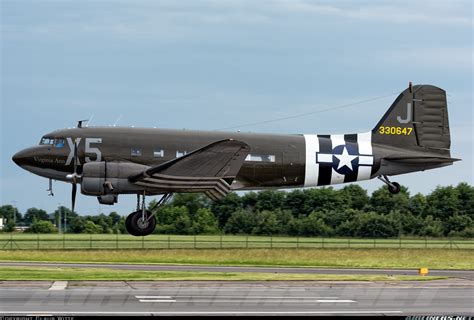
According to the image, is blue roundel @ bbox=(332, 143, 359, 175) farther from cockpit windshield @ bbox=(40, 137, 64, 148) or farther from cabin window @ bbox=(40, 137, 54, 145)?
cabin window @ bbox=(40, 137, 54, 145)

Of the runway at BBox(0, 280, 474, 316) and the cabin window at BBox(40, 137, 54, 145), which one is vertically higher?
the cabin window at BBox(40, 137, 54, 145)

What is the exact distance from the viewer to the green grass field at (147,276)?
37.8m

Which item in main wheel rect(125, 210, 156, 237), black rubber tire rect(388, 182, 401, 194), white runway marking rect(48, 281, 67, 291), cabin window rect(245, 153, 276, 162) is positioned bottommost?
white runway marking rect(48, 281, 67, 291)

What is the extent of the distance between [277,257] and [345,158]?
18.5 metres

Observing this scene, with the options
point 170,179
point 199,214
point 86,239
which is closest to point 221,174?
point 170,179

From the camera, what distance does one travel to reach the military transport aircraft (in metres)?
37.5

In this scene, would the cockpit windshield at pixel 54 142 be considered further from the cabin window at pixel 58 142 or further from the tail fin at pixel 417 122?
the tail fin at pixel 417 122

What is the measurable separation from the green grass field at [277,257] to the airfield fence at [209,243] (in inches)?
112

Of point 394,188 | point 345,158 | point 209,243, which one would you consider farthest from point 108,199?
point 209,243

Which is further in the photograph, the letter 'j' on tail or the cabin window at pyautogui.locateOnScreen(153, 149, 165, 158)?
the letter 'j' on tail

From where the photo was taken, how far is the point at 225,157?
1460 inches

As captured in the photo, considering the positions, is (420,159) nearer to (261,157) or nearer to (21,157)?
(261,157)

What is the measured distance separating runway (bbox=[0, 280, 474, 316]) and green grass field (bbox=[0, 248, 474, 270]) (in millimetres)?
17570

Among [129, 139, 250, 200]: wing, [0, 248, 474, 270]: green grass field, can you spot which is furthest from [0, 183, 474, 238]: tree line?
[129, 139, 250, 200]: wing
